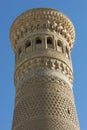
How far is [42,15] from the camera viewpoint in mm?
7777

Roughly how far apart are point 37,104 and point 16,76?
1.10m

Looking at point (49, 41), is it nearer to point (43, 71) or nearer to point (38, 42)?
point (38, 42)

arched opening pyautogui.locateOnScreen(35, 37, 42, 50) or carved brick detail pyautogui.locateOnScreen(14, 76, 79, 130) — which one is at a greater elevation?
A: arched opening pyautogui.locateOnScreen(35, 37, 42, 50)

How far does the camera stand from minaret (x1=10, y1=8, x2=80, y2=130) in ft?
20.8

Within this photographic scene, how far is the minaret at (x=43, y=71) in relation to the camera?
6352 millimetres

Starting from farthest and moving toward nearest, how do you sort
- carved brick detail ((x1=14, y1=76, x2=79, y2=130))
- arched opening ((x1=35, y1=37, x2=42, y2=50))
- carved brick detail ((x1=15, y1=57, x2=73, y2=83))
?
arched opening ((x1=35, y1=37, x2=42, y2=50)), carved brick detail ((x1=15, y1=57, x2=73, y2=83)), carved brick detail ((x1=14, y1=76, x2=79, y2=130))

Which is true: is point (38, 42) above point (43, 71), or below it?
above

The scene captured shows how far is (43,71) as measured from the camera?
22.8ft

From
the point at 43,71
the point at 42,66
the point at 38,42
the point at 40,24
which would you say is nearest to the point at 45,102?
the point at 43,71

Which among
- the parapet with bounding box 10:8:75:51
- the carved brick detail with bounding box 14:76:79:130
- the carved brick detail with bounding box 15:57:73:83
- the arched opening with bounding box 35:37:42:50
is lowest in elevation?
the carved brick detail with bounding box 14:76:79:130

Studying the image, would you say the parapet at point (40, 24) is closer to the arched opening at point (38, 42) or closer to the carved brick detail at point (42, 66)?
the arched opening at point (38, 42)

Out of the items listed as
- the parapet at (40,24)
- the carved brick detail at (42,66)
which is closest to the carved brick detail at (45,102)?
the carved brick detail at (42,66)

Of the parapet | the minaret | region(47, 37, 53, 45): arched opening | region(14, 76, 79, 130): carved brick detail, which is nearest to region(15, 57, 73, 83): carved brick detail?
the minaret

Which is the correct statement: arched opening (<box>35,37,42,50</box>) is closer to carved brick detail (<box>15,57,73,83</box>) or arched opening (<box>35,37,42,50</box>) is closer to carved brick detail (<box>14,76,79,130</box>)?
carved brick detail (<box>15,57,73,83</box>)
